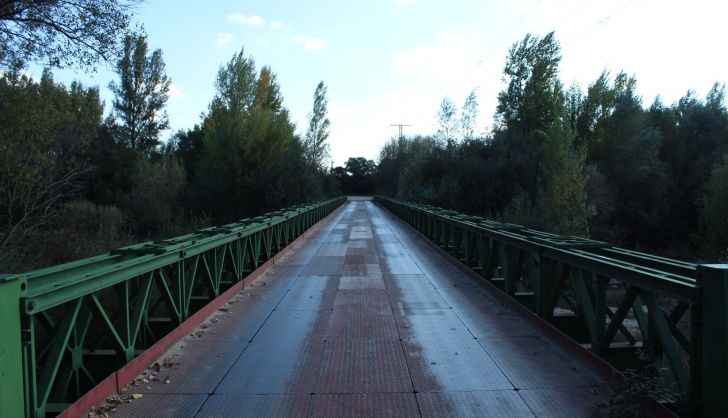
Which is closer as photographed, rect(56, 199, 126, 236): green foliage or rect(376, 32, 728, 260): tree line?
rect(56, 199, 126, 236): green foliage

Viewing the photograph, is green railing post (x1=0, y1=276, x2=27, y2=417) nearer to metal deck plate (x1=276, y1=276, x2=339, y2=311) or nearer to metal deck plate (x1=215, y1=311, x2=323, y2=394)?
metal deck plate (x1=215, y1=311, x2=323, y2=394)

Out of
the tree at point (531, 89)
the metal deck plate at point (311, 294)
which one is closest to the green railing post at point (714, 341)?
the metal deck plate at point (311, 294)

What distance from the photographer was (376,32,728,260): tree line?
34.4 m

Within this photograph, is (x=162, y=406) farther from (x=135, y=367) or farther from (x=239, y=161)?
(x=239, y=161)

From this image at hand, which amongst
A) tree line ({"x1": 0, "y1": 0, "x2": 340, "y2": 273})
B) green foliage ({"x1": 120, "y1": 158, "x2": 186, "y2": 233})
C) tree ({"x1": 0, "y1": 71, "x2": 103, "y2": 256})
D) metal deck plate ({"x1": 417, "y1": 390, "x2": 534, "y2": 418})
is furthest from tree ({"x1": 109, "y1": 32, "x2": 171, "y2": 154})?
metal deck plate ({"x1": 417, "y1": 390, "x2": 534, "y2": 418})

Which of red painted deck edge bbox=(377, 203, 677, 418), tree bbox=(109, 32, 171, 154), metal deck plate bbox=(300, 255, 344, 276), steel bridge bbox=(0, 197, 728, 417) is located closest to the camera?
steel bridge bbox=(0, 197, 728, 417)

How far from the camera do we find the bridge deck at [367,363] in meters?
4.34

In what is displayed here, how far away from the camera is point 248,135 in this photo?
38.4 metres

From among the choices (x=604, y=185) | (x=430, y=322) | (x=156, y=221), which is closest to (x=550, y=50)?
(x=604, y=185)

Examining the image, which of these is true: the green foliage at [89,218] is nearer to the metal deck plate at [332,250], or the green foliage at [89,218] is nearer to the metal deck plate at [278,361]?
the metal deck plate at [332,250]

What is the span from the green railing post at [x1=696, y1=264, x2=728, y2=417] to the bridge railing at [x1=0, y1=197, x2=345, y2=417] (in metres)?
4.15

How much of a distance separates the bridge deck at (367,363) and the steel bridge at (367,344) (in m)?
0.02

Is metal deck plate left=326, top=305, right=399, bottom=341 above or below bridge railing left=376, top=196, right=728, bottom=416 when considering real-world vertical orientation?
below

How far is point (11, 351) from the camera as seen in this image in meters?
3.15
